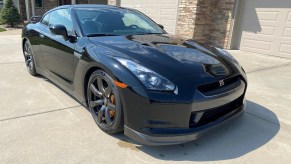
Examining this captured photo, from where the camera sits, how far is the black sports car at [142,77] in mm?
2285

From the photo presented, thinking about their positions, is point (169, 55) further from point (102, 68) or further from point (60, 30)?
point (60, 30)

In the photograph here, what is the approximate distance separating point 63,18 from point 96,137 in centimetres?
201

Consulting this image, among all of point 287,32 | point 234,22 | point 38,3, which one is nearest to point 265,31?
point 287,32

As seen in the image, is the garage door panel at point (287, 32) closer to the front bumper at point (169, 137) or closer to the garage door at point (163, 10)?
the garage door at point (163, 10)

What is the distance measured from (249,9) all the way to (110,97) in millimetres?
7006

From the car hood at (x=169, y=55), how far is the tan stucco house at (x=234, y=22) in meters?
5.31

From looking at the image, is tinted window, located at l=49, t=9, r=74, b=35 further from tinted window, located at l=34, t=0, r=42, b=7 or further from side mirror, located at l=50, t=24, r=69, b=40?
tinted window, located at l=34, t=0, r=42, b=7

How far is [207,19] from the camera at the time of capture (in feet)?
28.9

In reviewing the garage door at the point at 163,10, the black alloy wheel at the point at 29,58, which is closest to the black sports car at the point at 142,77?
the black alloy wheel at the point at 29,58

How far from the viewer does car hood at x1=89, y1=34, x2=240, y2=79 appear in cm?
244

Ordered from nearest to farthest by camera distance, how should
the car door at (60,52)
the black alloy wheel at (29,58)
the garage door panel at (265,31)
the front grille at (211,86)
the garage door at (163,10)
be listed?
1. the front grille at (211,86)
2. the car door at (60,52)
3. the black alloy wheel at (29,58)
4. the garage door panel at (265,31)
5. the garage door at (163,10)

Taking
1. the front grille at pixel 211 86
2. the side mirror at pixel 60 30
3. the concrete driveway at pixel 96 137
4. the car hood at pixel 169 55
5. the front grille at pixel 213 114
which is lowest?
the concrete driveway at pixel 96 137

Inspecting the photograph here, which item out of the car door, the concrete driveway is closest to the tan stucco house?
the concrete driveway

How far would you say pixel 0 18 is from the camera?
15.0 meters
